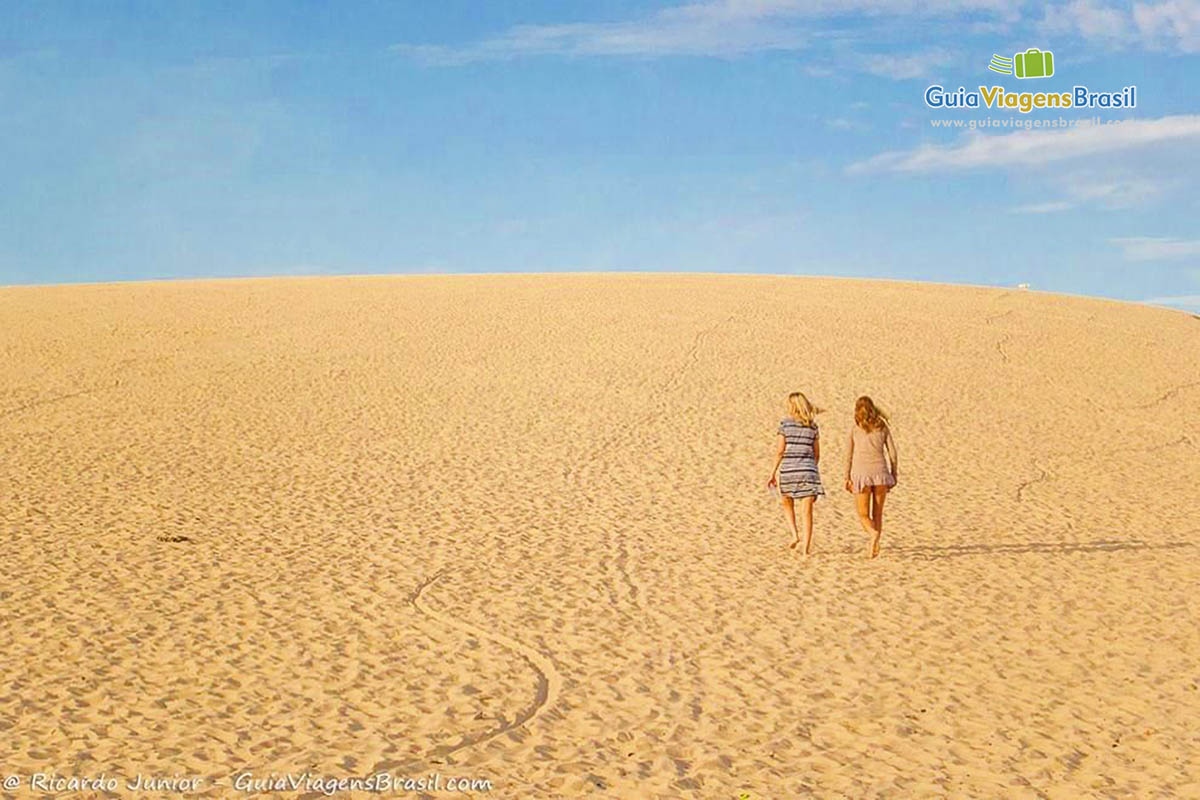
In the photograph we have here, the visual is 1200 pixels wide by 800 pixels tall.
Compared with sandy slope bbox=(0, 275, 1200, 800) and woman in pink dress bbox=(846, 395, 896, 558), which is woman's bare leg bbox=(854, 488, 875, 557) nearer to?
woman in pink dress bbox=(846, 395, 896, 558)

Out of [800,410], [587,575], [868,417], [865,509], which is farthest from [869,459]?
[587,575]

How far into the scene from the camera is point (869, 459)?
41.7 ft

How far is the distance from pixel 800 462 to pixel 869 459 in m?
0.74

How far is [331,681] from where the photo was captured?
Result: 350 inches

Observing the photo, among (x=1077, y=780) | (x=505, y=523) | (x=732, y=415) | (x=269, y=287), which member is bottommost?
(x=1077, y=780)

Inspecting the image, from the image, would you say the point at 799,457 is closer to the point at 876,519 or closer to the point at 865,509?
the point at 865,509

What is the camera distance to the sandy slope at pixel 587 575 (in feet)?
25.2

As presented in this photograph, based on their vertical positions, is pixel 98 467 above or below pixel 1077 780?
above

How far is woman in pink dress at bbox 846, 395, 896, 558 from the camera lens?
12641mm

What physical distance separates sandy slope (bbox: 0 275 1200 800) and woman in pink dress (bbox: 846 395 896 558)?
0.83 meters

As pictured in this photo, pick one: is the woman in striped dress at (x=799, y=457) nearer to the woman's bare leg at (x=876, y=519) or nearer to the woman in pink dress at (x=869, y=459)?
the woman in pink dress at (x=869, y=459)

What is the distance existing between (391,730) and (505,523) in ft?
23.0

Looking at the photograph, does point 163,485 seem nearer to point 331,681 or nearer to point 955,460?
point 331,681

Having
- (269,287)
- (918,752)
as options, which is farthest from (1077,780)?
(269,287)
